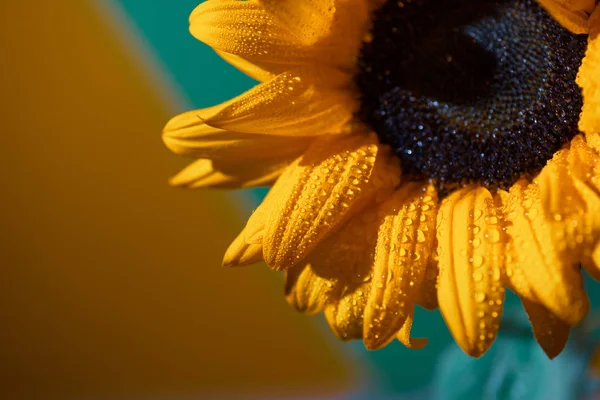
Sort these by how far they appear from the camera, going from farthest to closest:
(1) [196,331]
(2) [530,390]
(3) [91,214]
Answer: (1) [196,331]
(3) [91,214]
(2) [530,390]

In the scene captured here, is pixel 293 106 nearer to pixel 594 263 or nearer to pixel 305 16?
pixel 305 16

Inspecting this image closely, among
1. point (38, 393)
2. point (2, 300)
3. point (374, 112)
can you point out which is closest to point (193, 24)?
point (374, 112)

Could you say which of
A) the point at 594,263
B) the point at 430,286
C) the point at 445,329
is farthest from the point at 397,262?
the point at 445,329

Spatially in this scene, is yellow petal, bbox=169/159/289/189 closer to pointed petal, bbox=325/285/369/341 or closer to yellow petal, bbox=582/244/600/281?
pointed petal, bbox=325/285/369/341

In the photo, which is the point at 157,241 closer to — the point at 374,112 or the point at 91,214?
the point at 91,214

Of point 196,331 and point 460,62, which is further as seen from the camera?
point 196,331

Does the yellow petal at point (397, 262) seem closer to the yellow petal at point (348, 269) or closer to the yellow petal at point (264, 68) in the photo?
the yellow petal at point (348, 269)
